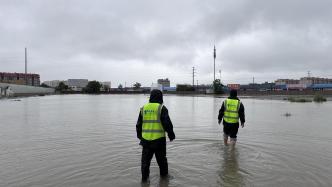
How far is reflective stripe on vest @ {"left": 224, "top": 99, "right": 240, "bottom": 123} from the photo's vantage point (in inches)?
367

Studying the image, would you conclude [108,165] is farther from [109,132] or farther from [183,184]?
[109,132]

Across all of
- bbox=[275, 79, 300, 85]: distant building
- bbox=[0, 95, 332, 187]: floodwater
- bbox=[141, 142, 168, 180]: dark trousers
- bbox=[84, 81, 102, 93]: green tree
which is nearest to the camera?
bbox=[141, 142, 168, 180]: dark trousers

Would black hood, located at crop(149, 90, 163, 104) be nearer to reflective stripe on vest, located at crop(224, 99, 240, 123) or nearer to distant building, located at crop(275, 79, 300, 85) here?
reflective stripe on vest, located at crop(224, 99, 240, 123)

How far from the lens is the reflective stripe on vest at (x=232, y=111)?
9.32 m

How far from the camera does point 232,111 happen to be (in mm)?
9352

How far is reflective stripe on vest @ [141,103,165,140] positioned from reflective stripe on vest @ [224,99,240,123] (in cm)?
335

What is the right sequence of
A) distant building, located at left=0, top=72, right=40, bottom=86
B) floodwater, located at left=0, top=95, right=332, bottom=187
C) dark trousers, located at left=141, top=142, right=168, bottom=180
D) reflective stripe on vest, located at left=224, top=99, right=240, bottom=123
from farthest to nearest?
1. distant building, located at left=0, top=72, right=40, bottom=86
2. reflective stripe on vest, located at left=224, top=99, right=240, bottom=123
3. floodwater, located at left=0, top=95, right=332, bottom=187
4. dark trousers, located at left=141, top=142, right=168, bottom=180

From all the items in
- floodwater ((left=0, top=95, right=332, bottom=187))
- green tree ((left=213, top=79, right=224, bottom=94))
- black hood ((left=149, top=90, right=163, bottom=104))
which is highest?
green tree ((left=213, top=79, right=224, bottom=94))

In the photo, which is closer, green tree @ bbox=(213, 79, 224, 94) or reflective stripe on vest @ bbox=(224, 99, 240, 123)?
reflective stripe on vest @ bbox=(224, 99, 240, 123)

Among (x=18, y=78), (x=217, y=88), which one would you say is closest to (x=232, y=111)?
(x=217, y=88)

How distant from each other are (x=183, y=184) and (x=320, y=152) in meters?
5.04

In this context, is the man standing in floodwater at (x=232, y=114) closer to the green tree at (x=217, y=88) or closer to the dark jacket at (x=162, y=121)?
the dark jacket at (x=162, y=121)

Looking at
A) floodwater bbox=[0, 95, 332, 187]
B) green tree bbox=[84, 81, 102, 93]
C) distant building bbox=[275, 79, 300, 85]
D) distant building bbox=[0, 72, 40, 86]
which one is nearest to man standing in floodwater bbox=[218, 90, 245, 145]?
floodwater bbox=[0, 95, 332, 187]

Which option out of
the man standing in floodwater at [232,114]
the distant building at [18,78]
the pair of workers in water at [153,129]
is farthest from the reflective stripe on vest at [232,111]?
the distant building at [18,78]
